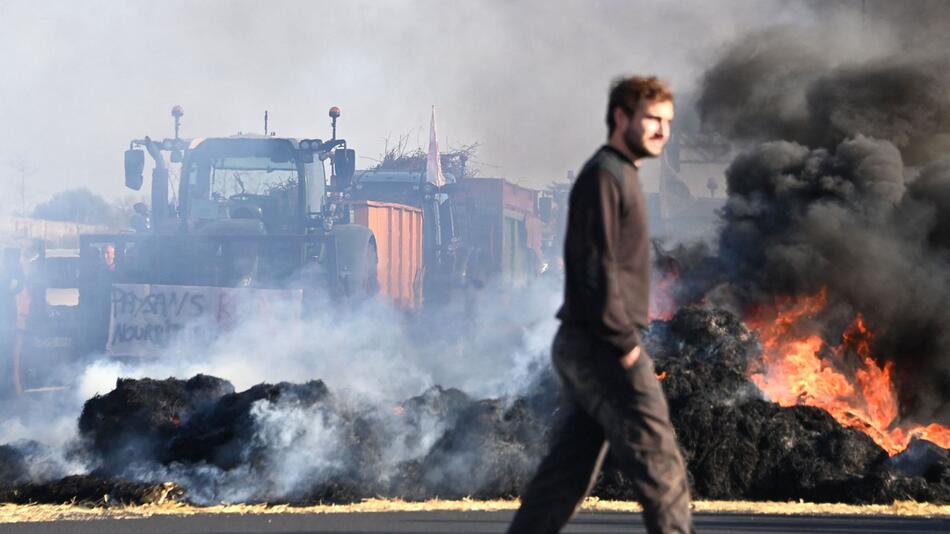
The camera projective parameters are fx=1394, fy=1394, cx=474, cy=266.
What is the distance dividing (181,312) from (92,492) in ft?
24.4

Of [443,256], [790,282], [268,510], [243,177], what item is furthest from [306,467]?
[443,256]

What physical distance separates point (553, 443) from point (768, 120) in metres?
14.1

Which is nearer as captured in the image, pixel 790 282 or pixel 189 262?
pixel 790 282

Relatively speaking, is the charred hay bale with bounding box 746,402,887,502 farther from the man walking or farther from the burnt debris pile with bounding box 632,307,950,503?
the man walking

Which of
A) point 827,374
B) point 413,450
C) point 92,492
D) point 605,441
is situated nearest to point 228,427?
point 92,492

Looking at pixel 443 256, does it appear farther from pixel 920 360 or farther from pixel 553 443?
pixel 553 443

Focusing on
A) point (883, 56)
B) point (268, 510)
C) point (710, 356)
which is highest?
point (883, 56)

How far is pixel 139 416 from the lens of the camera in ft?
33.9

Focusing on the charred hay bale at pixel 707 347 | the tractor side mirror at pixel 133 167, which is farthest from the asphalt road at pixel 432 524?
the tractor side mirror at pixel 133 167

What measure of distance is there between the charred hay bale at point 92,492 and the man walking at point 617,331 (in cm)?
462

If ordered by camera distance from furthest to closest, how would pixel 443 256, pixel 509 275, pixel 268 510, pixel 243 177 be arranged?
pixel 509 275
pixel 443 256
pixel 243 177
pixel 268 510

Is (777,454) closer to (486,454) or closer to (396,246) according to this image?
(486,454)

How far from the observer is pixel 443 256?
89.9ft

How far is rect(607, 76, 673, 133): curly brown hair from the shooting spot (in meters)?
4.97
